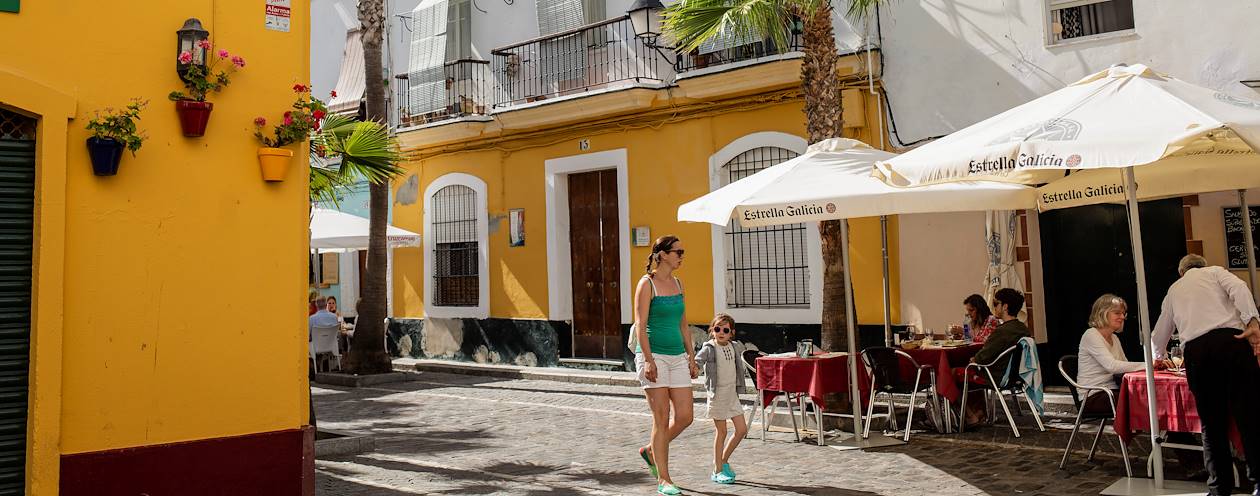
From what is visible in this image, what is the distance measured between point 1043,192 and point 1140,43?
3.64 metres

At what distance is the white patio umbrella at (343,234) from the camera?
15.9 metres

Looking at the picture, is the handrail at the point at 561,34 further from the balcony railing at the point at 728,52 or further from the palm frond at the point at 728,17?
the palm frond at the point at 728,17

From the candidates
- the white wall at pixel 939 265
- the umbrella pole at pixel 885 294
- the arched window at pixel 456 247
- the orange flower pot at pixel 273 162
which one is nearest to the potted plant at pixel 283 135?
the orange flower pot at pixel 273 162

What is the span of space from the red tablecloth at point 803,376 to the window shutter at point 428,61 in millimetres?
10134

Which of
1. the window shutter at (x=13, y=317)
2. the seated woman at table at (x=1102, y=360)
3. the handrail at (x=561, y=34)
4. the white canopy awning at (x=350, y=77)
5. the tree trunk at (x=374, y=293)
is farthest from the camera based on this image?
the white canopy awning at (x=350, y=77)

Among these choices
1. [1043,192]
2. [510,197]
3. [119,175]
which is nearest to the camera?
[119,175]

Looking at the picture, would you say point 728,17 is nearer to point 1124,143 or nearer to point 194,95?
point 1124,143

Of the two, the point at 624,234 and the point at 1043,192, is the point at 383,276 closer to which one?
the point at 624,234

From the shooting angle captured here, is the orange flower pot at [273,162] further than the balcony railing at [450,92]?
No

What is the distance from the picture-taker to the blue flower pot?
230 inches

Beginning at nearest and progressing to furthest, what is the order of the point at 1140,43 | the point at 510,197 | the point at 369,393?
the point at 1140,43, the point at 369,393, the point at 510,197

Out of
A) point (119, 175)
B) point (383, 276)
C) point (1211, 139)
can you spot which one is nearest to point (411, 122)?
point (383, 276)

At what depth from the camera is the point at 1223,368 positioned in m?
6.17

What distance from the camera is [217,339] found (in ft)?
20.9
